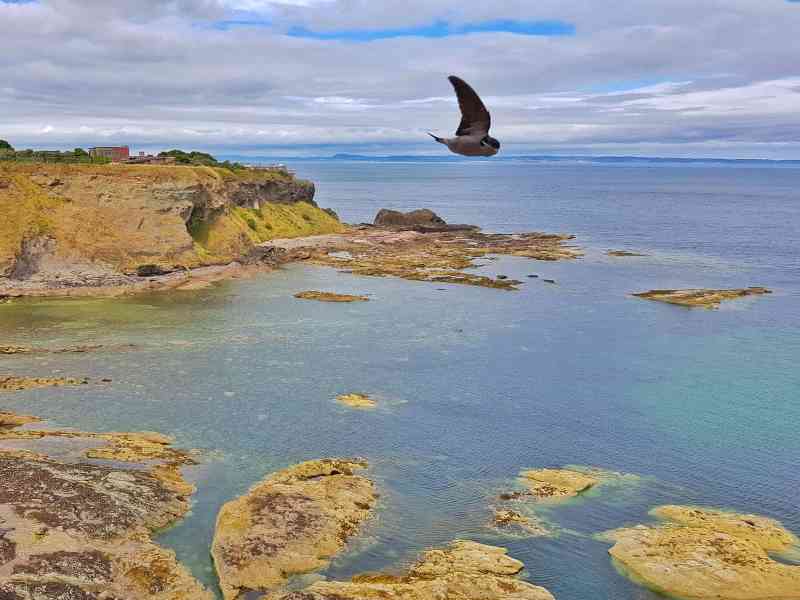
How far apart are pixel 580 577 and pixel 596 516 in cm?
430

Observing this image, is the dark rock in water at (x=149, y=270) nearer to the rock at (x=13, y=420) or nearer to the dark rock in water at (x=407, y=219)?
the rock at (x=13, y=420)

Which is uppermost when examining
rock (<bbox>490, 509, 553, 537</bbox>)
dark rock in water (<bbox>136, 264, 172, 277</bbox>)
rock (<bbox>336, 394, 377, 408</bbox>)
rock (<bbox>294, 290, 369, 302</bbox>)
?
dark rock in water (<bbox>136, 264, 172, 277</bbox>)

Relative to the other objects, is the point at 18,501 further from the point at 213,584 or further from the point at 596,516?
the point at 596,516

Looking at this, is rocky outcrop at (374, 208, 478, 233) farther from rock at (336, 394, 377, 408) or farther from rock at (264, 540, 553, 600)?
rock at (264, 540, 553, 600)

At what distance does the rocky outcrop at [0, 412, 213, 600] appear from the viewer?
68.5 feet

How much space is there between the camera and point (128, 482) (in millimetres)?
27250

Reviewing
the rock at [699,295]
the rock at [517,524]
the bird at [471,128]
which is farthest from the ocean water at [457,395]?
the bird at [471,128]

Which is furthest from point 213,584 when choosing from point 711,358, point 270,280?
point 270,280

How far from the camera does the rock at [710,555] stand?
22453 mm

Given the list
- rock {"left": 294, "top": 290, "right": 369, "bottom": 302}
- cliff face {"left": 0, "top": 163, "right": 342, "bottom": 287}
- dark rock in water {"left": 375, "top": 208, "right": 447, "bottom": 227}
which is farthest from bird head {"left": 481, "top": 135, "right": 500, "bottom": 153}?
dark rock in water {"left": 375, "top": 208, "right": 447, "bottom": 227}

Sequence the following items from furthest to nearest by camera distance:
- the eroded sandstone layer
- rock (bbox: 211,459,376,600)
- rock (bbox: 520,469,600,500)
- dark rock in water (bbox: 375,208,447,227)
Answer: dark rock in water (bbox: 375,208,447,227) → the eroded sandstone layer → rock (bbox: 520,469,600,500) → rock (bbox: 211,459,376,600)

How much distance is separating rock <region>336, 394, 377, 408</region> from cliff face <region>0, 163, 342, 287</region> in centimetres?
3795

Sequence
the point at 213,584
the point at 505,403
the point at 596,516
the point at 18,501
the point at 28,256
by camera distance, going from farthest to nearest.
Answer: the point at 28,256 → the point at 505,403 → the point at 596,516 → the point at 18,501 → the point at 213,584

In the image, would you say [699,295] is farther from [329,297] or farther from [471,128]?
[471,128]
